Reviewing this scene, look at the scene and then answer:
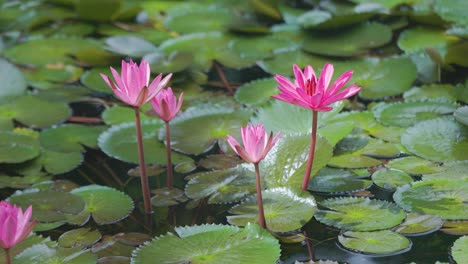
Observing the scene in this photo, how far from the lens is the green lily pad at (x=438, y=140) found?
1593mm

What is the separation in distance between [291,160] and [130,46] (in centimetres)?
105

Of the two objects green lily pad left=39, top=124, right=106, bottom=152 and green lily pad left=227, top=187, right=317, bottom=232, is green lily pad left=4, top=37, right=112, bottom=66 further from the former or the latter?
green lily pad left=227, top=187, right=317, bottom=232

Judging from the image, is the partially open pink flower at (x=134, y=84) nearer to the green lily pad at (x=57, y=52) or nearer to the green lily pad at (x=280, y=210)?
the green lily pad at (x=280, y=210)

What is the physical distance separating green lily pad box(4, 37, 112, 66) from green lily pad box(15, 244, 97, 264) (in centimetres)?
114

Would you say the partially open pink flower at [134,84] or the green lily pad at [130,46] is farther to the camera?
the green lily pad at [130,46]

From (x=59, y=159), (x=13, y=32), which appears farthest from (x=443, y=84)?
Result: (x=13, y=32)

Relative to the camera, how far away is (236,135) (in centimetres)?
175

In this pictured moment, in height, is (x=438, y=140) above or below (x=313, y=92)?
below

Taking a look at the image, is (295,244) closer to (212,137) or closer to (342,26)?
(212,137)

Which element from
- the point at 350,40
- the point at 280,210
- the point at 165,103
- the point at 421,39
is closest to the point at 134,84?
the point at 165,103

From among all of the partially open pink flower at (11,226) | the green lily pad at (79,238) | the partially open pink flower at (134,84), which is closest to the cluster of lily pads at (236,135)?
the green lily pad at (79,238)

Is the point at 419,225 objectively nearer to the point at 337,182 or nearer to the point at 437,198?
the point at 437,198

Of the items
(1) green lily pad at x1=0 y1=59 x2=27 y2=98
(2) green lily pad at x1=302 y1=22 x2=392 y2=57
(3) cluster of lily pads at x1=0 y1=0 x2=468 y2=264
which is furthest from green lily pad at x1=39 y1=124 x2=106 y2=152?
(2) green lily pad at x1=302 y1=22 x2=392 y2=57

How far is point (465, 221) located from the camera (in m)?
1.34
